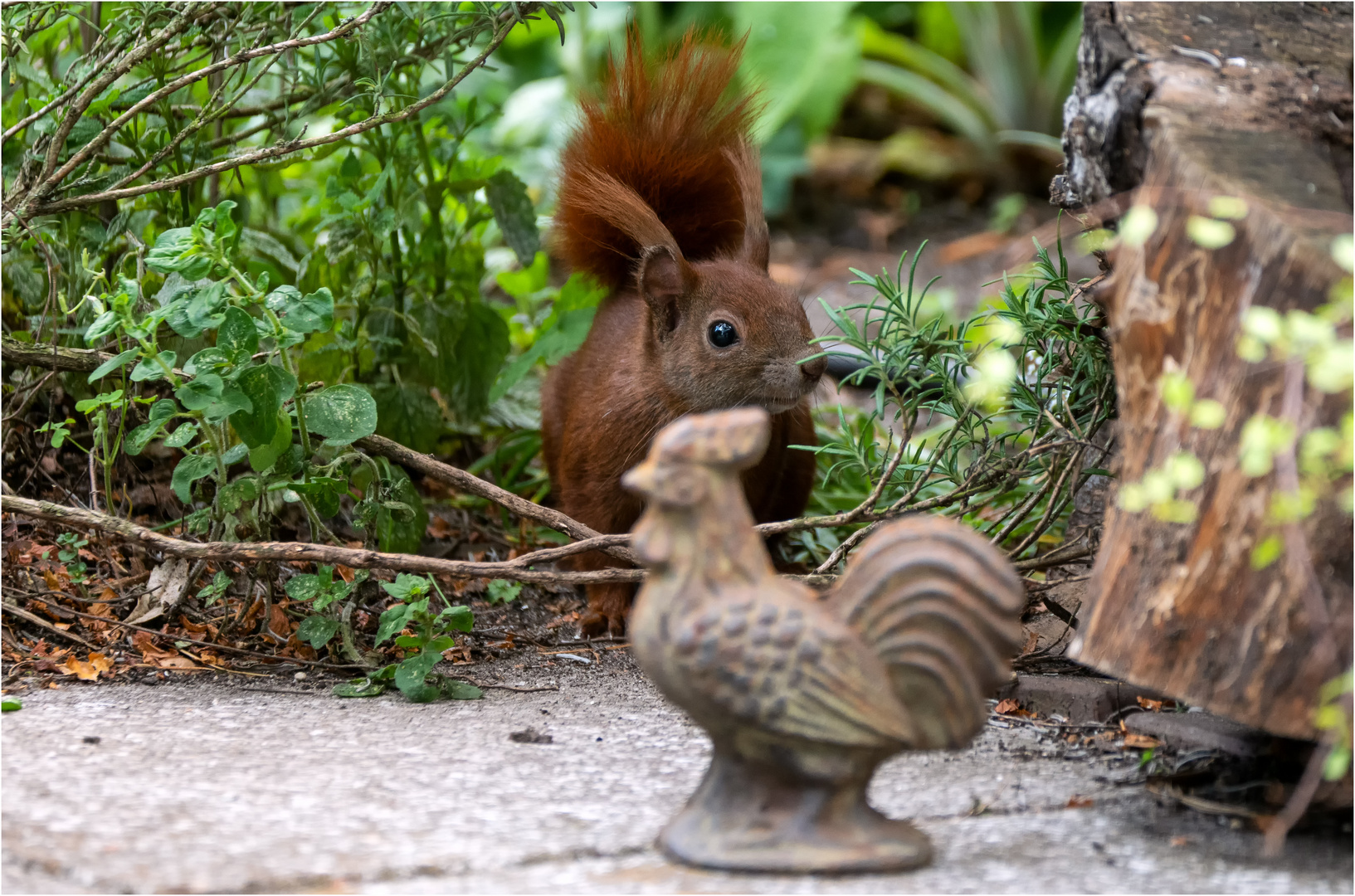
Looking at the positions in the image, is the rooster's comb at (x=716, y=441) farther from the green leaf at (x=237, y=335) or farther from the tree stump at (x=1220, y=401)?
the green leaf at (x=237, y=335)

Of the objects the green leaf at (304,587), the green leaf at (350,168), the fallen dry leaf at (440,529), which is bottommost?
the fallen dry leaf at (440,529)

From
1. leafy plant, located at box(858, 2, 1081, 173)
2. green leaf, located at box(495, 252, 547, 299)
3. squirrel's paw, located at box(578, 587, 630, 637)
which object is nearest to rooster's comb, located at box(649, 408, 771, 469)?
squirrel's paw, located at box(578, 587, 630, 637)

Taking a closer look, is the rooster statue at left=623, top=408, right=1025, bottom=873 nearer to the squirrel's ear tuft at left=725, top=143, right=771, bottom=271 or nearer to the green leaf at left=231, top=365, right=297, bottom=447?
the green leaf at left=231, top=365, right=297, bottom=447

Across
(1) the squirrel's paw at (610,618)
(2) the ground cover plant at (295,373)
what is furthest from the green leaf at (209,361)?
(1) the squirrel's paw at (610,618)

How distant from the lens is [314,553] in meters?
2.37

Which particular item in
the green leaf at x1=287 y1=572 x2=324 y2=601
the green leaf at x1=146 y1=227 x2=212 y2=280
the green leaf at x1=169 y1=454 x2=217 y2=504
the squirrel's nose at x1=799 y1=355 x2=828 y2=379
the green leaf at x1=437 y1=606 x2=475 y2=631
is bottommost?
the green leaf at x1=437 y1=606 x2=475 y2=631

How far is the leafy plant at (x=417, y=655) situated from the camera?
2.49 metres

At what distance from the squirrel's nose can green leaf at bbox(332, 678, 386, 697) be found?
3.77 ft

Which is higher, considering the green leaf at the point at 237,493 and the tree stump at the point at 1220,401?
the tree stump at the point at 1220,401

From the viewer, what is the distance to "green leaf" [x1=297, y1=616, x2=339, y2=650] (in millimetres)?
2602

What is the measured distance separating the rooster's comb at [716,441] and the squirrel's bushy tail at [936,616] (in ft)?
0.70

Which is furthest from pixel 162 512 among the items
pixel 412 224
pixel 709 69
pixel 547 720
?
pixel 709 69

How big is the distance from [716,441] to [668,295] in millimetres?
1561

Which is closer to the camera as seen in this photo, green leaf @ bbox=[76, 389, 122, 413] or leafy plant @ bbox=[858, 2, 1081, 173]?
green leaf @ bbox=[76, 389, 122, 413]
